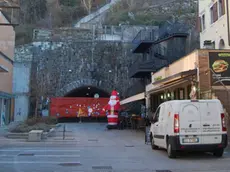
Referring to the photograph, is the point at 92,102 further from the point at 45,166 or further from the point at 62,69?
the point at 45,166

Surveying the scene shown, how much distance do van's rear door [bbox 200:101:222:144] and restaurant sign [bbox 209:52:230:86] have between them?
626cm

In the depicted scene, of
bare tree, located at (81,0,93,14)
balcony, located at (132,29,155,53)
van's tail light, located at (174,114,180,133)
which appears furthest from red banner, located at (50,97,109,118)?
van's tail light, located at (174,114,180,133)

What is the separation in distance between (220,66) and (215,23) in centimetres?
763

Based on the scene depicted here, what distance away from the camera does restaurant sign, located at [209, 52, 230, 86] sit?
17703mm

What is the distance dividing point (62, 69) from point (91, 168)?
3500 centimetres

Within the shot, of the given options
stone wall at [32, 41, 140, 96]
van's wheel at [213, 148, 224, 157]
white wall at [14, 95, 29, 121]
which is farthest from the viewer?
stone wall at [32, 41, 140, 96]

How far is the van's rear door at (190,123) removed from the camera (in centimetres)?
1142

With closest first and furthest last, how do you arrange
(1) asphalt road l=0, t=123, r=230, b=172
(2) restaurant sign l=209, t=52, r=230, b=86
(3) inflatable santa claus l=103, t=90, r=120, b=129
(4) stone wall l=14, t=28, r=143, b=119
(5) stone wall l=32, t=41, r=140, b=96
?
1. (1) asphalt road l=0, t=123, r=230, b=172
2. (2) restaurant sign l=209, t=52, r=230, b=86
3. (3) inflatable santa claus l=103, t=90, r=120, b=129
4. (4) stone wall l=14, t=28, r=143, b=119
5. (5) stone wall l=32, t=41, r=140, b=96

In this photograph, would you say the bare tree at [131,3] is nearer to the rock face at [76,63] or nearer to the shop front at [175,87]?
the rock face at [76,63]

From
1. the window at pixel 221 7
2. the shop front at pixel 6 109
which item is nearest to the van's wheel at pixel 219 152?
the window at pixel 221 7

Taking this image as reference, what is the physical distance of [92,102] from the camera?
41969 millimetres

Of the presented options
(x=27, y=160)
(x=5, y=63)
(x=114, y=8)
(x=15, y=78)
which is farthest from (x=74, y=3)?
(x=27, y=160)

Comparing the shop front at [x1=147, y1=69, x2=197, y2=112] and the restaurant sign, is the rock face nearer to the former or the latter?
the shop front at [x1=147, y1=69, x2=197, y2=112]

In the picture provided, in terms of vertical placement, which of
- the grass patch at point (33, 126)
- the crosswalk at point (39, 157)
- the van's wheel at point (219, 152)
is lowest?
the crosswalk at point (39, 157)
